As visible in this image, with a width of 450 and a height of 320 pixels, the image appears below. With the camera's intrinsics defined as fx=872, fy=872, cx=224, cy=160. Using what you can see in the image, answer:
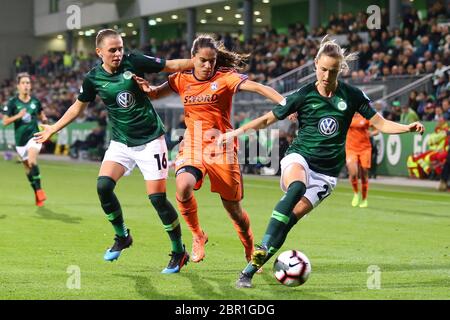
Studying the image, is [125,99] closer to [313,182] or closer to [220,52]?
[220,52]

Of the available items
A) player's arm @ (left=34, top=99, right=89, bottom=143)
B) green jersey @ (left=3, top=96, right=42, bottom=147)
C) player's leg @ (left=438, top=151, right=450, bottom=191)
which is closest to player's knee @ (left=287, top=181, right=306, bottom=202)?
player's arm @ (left=34, top=99, right=89, bottom=143)

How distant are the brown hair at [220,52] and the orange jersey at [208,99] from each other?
224mm

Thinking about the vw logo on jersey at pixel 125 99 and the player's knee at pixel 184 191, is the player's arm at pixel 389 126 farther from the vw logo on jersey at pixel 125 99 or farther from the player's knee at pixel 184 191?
the vw logo on jersey at pixel 125 99

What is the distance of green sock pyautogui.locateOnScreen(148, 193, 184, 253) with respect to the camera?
887 centimetres

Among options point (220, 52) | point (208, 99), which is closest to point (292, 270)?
point (208, 99)

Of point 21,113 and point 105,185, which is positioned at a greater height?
point 21,113

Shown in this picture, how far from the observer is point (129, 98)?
9.02 m

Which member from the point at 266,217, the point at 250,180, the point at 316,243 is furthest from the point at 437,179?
the point at 316,243

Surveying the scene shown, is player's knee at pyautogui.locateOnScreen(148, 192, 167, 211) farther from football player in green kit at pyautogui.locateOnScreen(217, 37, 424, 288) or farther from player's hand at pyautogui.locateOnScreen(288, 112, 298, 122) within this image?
player's hand at pyautogui.locateOnScreen(288, 112, 298, 122)

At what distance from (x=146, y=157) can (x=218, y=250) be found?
206cm

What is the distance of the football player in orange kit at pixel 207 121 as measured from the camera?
8.84 m

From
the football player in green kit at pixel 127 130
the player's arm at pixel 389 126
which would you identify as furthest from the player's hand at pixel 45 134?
the player's arm at pixel 389 126

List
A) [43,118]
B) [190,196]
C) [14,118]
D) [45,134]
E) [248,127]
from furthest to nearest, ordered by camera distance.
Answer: [14,118]
[43,118]
[45,134]
[190,196]
[248,127]

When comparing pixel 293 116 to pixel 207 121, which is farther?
pixel 207 121
